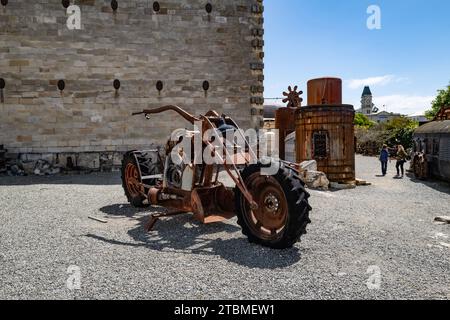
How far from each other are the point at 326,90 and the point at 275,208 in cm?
853

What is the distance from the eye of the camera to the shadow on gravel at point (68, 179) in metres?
10.6

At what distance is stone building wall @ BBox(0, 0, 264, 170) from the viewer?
12.5 m

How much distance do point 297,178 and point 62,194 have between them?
266 inches

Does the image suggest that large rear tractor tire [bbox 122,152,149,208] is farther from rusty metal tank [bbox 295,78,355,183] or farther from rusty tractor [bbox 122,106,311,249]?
rusty metal tank [bbox 295,78,355,183]

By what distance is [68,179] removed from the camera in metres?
11.5

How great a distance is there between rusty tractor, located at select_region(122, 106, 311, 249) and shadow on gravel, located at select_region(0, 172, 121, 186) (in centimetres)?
409

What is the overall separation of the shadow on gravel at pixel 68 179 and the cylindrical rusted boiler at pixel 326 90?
23.5ft
